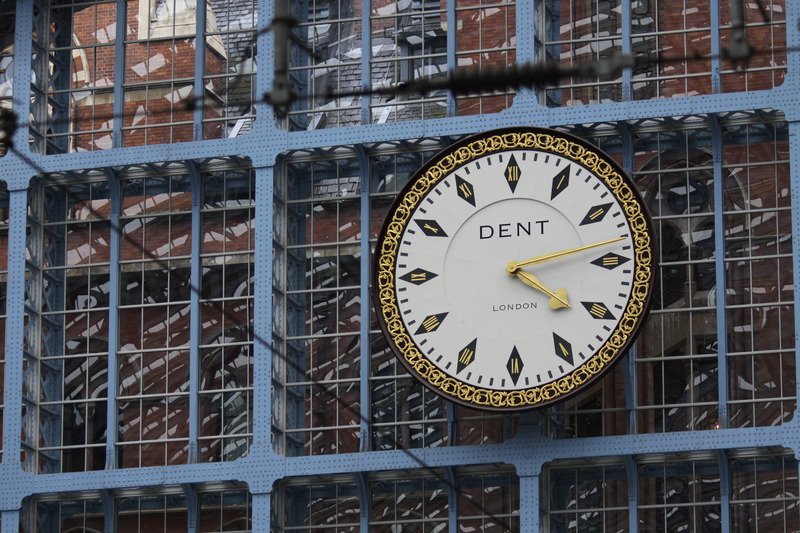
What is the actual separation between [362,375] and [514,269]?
204 centimetres

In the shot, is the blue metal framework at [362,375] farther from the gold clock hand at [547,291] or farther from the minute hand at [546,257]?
the minute hand at [546,257]

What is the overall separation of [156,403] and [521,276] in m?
6.59

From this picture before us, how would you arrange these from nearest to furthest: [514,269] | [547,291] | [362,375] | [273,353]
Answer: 1. [547,291]
2. [514,269]
3. [362,375]
4. [273,353]

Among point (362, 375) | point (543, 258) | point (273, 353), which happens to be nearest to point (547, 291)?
point (543, 258)

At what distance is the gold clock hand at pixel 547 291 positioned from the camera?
21984 mm

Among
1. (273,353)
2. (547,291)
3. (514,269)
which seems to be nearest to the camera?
(547,291)

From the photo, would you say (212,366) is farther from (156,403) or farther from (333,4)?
(333,4)

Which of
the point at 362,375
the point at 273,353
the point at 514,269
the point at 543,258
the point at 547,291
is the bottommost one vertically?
the point at 362,375

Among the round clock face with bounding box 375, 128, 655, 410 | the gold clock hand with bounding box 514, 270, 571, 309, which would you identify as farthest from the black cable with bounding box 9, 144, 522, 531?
the gold clock hand with bounding box 514, 270, 571, 309

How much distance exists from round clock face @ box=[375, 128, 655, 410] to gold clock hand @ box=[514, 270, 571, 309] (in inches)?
0.7

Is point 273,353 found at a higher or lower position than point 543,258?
lower

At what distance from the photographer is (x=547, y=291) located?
72.3 ft

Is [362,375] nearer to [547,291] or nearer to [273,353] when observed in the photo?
[273,353]

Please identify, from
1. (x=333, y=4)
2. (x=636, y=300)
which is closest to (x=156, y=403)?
(x=333, y=4)
